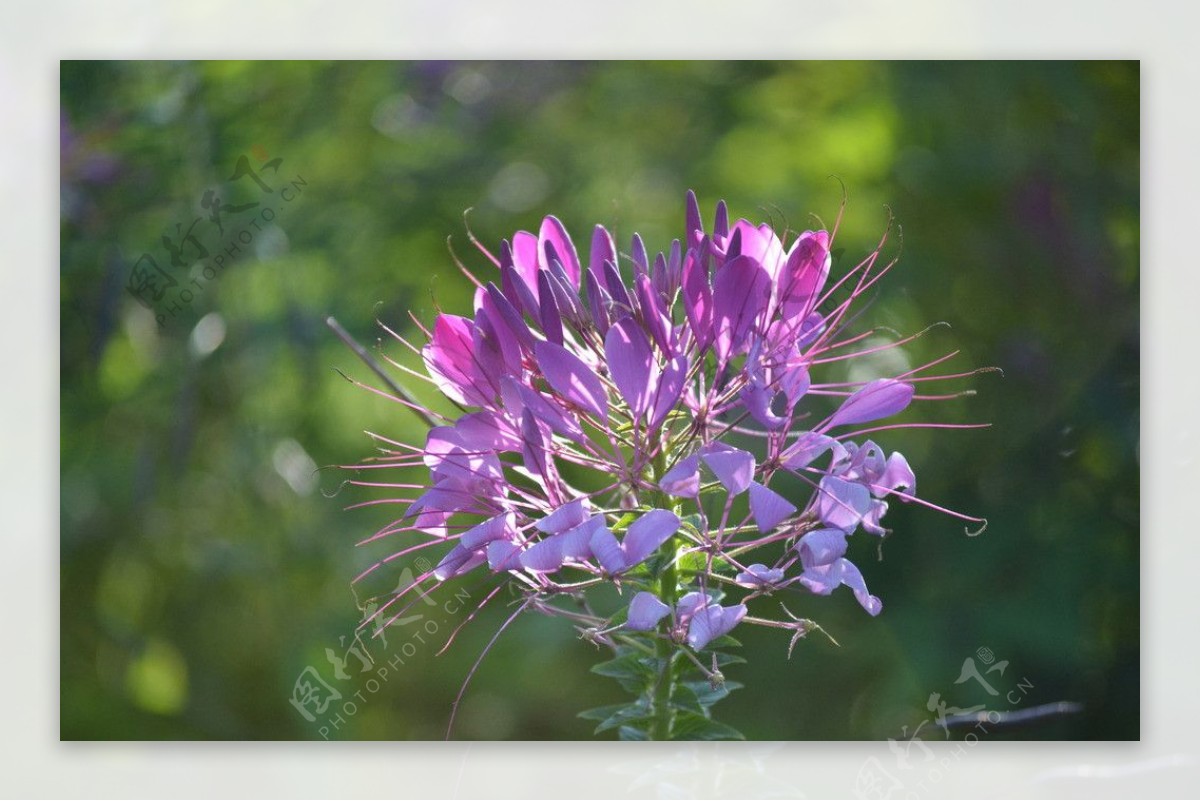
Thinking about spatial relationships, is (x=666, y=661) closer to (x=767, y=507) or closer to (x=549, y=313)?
(x=767, y=507)

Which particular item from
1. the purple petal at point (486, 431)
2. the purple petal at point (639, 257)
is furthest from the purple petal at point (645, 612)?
the purple petal at point (639, 257)

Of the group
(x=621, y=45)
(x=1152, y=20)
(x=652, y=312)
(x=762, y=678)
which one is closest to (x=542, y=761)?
(x=762, y=678)

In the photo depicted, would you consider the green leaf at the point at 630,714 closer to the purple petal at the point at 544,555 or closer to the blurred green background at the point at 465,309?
the purple petal at the point at 544,555

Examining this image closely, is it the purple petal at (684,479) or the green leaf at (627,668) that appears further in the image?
the green leaf at (627,668)

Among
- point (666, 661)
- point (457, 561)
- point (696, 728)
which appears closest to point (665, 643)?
point (666, 661)

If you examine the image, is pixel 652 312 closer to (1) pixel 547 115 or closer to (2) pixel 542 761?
(2) pixel 542 761

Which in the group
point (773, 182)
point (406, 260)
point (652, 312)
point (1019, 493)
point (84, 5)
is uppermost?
point (84, 5)
